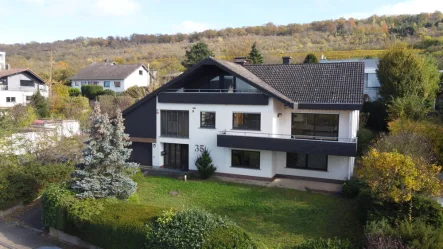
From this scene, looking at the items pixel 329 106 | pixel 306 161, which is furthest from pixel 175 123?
pixel 329 106

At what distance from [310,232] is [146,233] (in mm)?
6673

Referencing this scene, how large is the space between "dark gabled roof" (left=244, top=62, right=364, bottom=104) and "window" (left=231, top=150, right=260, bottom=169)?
4272 millimetres

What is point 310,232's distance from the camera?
550 inches

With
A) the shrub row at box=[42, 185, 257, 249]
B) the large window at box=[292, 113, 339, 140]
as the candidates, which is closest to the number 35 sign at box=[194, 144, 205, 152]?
the large window at box=[292, 113, 339, 140]

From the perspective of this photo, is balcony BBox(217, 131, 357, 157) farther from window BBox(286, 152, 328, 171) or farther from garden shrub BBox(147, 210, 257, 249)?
garden shrub BBox(147, 210, 257, 249)

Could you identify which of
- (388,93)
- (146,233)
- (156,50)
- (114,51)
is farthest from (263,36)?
(146,233)

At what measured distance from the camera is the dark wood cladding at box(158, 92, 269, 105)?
70.2ft

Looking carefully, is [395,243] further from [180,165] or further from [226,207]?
[180,165]

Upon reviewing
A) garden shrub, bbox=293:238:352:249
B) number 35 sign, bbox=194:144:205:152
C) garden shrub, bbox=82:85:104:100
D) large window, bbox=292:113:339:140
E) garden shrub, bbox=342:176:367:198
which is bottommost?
garden shrub, bbox=342:176:367:198

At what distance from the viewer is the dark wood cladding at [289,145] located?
19625 millimetres

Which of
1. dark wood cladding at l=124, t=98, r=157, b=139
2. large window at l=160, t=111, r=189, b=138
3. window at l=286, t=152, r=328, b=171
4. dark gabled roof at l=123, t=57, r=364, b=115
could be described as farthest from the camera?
dark wood cladding at l=124, t=98, r=157, b=139

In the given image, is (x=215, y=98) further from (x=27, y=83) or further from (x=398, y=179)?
(x=27, y=83)

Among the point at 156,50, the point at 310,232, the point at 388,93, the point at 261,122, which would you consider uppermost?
the point at 156,50

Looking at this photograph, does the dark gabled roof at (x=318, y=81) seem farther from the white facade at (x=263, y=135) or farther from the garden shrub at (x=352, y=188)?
the garden shrub at (x=352, y=188)
